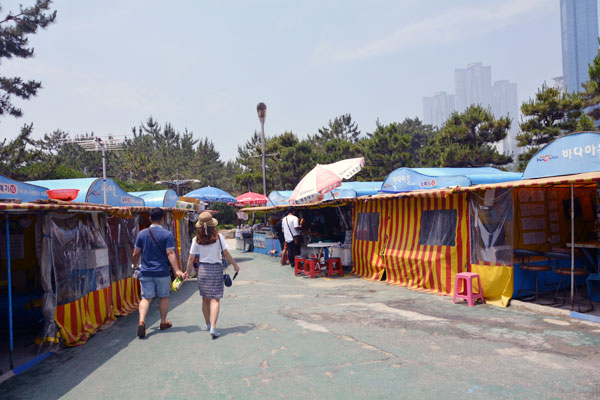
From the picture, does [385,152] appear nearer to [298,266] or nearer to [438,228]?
[298,266]

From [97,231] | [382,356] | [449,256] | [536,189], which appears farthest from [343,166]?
[382,356]

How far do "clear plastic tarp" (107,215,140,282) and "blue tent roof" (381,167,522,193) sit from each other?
7527 mm

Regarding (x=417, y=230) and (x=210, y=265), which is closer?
(x=210, y=265)

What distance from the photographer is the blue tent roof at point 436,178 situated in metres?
12.1

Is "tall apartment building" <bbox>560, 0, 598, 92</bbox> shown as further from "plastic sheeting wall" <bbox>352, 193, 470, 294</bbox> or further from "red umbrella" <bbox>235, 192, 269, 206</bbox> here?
"plastic sheeting wall" <bbox>352, 193, 470, 294</bbox>

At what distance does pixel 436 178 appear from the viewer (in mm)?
12336

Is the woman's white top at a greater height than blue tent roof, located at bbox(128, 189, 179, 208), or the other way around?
blue tent roof, located at bbox(128, 189, 179, 208)

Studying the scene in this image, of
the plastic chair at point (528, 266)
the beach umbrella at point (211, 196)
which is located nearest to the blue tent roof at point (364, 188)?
the plastic chair at point (528, 266)

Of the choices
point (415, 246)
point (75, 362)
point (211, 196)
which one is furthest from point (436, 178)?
point (211, 196)

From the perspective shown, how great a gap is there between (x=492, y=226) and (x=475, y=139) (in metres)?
17.8

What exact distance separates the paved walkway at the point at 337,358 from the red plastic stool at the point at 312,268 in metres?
4.14

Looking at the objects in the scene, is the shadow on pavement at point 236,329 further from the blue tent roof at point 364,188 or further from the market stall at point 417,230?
the blue tent roof at point 364,188

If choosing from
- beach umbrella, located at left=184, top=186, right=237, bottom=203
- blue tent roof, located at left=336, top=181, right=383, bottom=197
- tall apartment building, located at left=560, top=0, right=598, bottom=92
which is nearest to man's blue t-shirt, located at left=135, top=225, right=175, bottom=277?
blue tent roof, located at left=336, top=181, right=383, bottom=197

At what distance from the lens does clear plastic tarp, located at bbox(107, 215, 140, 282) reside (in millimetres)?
8617
